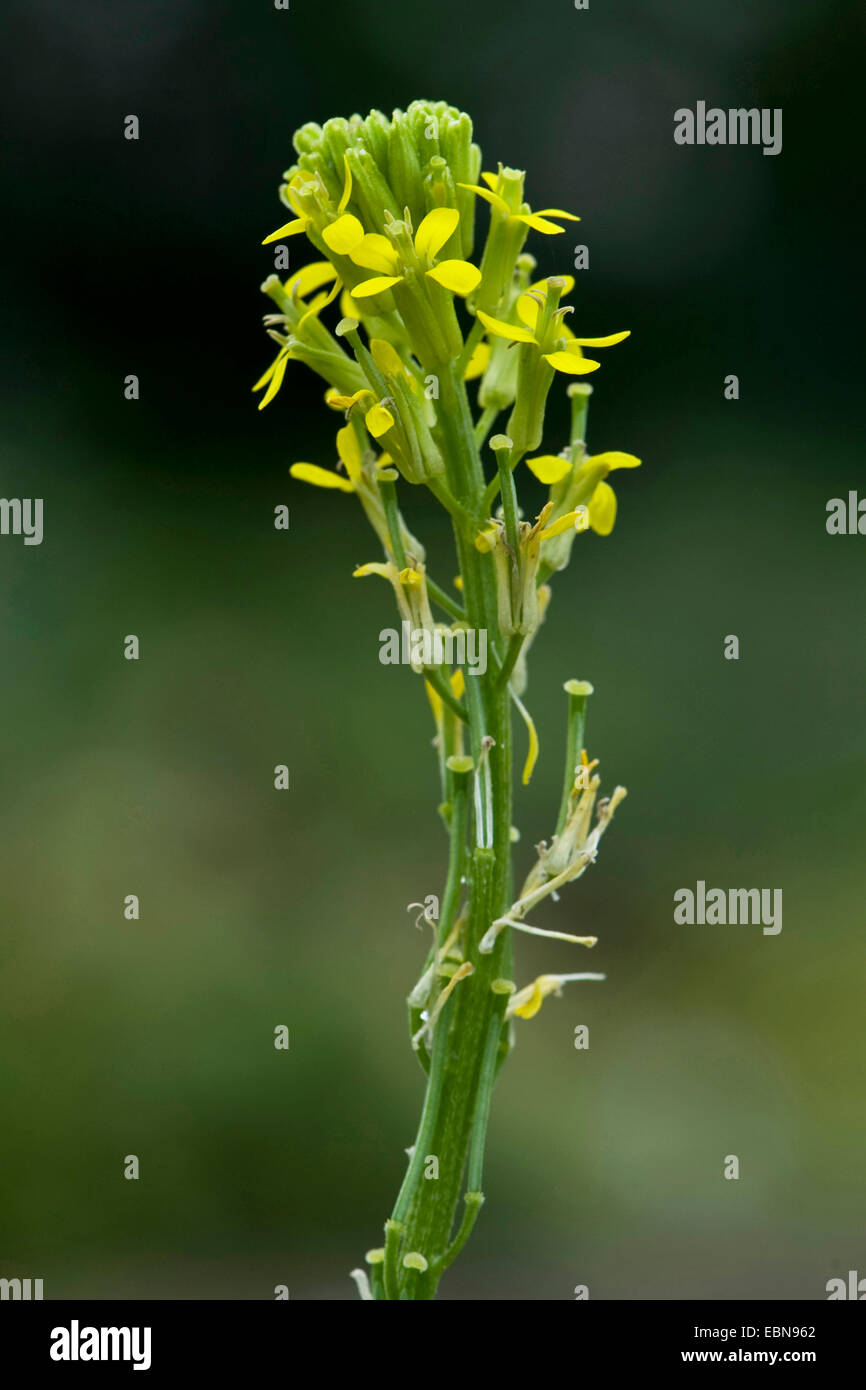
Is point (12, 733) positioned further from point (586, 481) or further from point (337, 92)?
point (586, 481)

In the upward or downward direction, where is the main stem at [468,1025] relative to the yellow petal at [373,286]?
downward

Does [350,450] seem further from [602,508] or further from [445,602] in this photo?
[602,508]

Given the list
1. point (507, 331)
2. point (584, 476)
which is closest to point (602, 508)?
point (584, 476)

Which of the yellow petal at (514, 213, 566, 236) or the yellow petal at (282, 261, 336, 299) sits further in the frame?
the yellow petal at (282, 261, 336, 299)

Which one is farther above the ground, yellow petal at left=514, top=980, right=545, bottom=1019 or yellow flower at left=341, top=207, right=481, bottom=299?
yellow flower at left=341, top=207, right=481, bottom=299

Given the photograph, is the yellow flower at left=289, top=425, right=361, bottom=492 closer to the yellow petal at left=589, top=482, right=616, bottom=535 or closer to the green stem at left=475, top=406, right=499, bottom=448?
the green stem at left=475, top=406, right=499, bottom=448

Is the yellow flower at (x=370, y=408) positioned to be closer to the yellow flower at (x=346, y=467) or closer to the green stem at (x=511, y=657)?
the yellow flower at (x=346, y=467)

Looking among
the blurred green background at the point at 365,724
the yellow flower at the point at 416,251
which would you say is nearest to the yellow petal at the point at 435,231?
the yellow flower at the point at 416,251

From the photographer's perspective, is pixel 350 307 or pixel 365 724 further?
pixel 365 724

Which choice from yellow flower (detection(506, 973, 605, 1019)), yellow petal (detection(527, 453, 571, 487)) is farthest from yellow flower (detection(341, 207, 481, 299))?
yellow flower (detection(506, 973, 605, 1019))
